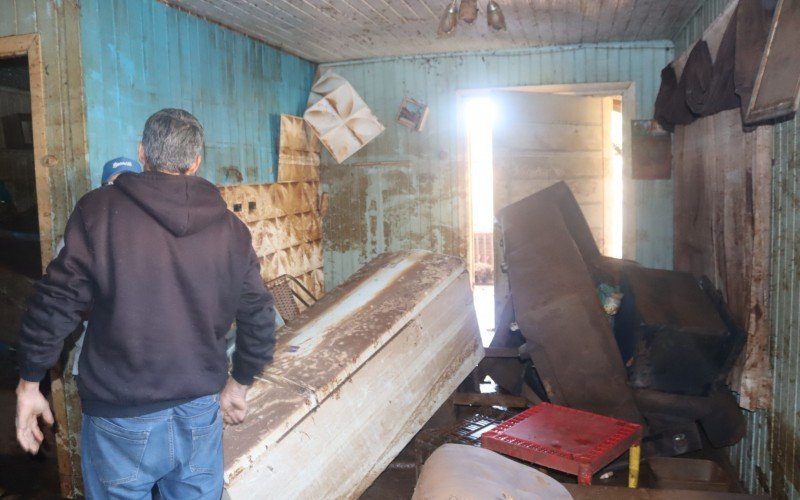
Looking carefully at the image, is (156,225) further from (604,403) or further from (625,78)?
(625,78)

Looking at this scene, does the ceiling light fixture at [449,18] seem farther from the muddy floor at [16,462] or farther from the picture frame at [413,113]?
the muddy floor at [16,462]

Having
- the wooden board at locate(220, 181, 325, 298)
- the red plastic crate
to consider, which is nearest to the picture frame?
the wooden board at locate(220, 181, 325, 298)

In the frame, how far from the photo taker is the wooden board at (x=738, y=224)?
318 cm

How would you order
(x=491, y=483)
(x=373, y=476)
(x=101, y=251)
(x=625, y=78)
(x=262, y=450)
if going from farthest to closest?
(x=625, y=78) → (x=373, y=476) → (x=262, y=450) → (x=101, y=251) → (x=491, y=483)

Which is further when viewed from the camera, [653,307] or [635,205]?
[635,205]

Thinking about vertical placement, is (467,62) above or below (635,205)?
above

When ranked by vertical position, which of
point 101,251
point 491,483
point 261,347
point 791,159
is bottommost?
point 491,483

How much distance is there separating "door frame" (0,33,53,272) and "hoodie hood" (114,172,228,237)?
81.3 inches

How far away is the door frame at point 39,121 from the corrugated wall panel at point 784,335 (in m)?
3.92

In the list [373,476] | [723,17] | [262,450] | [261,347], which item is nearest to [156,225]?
[261,347]

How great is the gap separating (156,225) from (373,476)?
187 centimetres

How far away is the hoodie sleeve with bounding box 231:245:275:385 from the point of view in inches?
86.8

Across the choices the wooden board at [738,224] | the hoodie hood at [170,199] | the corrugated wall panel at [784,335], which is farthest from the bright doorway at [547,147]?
the hoodie hood at [170,199]

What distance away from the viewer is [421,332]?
3.79 m
